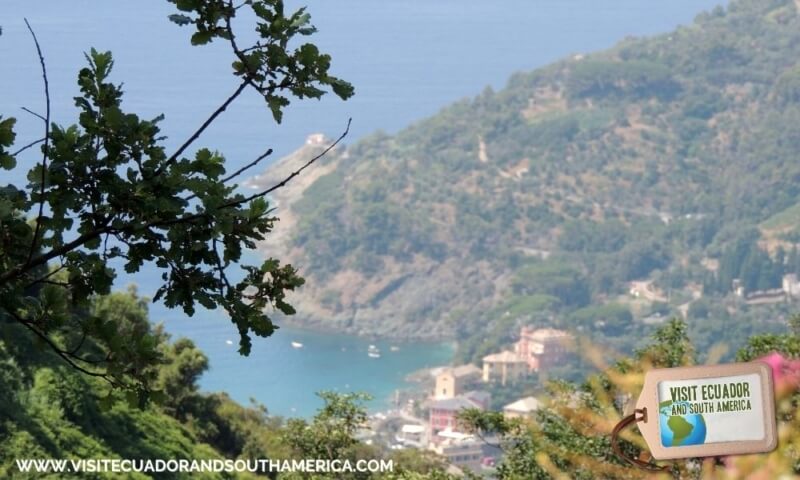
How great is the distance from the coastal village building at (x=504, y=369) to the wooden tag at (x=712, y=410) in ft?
205

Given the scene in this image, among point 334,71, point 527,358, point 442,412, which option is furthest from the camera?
point 334,71

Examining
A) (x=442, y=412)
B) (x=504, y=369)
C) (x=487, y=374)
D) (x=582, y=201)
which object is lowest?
(x=442, y=412)

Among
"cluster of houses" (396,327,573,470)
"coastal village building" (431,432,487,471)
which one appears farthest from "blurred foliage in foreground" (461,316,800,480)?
"cluster of houses" (396,327,573,470)

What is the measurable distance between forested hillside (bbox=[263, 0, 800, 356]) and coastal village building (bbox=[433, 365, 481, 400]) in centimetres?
559

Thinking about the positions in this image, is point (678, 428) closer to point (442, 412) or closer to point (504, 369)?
point (442, 412)

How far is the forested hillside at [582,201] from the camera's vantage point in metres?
75.4

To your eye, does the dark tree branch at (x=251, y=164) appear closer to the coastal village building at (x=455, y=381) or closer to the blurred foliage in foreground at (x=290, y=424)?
the blurred foliage in foreground at (x=290, y=424)

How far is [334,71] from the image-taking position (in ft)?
287

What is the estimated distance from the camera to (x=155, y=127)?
1.90 m

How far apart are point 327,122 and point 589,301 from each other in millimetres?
26249

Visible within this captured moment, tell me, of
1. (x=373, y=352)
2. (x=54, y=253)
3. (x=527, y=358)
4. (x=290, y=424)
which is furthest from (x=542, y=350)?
(x=54, y=253)

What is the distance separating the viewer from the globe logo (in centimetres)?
146

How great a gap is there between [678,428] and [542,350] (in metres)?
64.4

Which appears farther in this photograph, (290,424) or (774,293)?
(774,293)
